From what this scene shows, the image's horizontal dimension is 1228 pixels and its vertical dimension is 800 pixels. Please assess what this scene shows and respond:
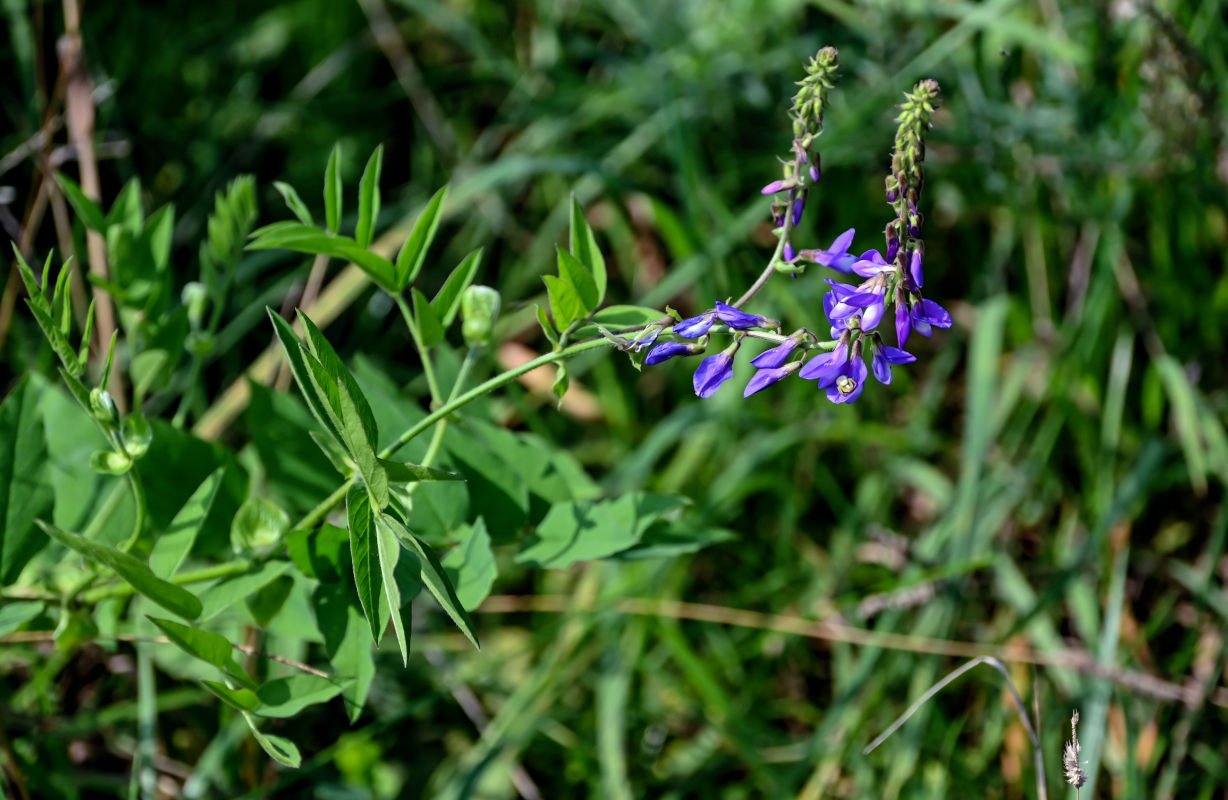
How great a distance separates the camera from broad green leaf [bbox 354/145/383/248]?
1.36m

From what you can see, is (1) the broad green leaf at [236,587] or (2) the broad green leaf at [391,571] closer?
(2) the broad green leaf at [391,571]

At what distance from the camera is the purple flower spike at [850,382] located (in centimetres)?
108

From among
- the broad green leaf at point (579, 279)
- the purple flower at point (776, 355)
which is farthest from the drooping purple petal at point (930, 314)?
the broad green leaf at point (579, 279)

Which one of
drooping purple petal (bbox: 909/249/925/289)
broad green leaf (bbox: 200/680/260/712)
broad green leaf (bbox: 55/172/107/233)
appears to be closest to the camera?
drooping purple petal (bbox: 909/249/925/289)

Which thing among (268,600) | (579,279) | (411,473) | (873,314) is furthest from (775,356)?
(268,600)

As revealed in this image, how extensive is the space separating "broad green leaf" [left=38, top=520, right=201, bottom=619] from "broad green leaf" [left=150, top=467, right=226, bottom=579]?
96 millimetres

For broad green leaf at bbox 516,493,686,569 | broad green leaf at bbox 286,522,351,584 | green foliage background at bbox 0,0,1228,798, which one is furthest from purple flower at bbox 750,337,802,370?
green foliage background at bbox 0,0,1228,798

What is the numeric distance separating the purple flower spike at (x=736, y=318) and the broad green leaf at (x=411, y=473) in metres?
0.32

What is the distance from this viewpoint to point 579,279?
3.86ft

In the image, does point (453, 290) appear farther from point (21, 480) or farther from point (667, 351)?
point (21, 480)

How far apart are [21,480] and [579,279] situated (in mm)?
904

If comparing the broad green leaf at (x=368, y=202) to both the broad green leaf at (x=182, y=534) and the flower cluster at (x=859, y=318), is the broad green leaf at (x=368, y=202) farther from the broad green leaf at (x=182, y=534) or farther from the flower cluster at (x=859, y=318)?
the flower cluster at (x=859, y=318)


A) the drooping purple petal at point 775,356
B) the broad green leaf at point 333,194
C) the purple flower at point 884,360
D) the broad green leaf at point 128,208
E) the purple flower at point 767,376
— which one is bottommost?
the purple flower at point 884,360

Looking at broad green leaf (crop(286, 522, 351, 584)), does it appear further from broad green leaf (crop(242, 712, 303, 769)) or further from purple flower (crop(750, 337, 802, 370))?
purple flower (crop(750, 337, 802, 370))
